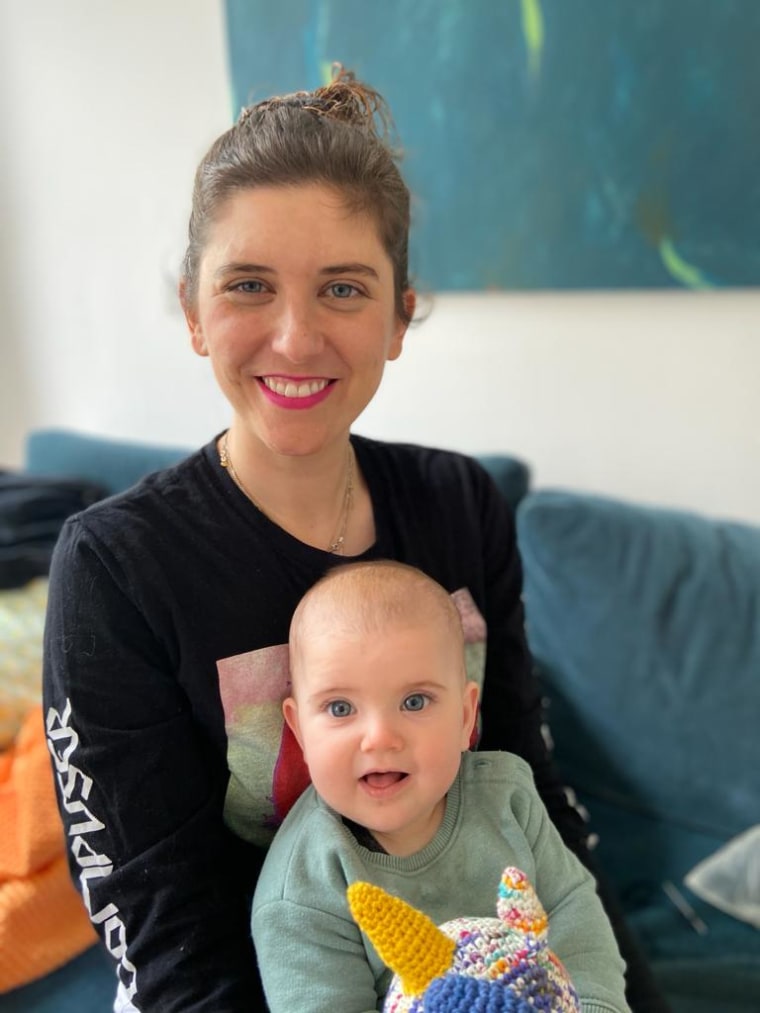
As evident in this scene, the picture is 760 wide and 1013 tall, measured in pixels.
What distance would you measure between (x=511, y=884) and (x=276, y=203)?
0.64 metres

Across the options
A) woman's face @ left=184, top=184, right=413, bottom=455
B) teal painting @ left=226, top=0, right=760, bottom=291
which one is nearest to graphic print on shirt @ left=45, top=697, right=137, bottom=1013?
woman's face @ left=184, top=184, right=413, bottom=455

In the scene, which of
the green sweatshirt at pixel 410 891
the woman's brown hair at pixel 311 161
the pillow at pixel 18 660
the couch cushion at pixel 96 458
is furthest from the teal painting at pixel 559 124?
the green sweatshirt at pixel 410 891

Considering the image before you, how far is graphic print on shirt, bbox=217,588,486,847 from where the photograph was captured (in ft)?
2.98

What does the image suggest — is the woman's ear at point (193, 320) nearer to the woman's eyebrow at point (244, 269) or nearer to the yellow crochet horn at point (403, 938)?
the woman's eyebrow at point (244, 269)

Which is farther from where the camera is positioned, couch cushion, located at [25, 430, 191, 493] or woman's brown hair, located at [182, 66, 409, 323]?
couch cushion, located at [25, 430, 191, 493]

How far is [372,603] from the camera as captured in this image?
2.77 feet

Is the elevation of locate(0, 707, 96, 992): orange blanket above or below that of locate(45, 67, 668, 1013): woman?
below

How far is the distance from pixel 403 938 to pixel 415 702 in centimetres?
24

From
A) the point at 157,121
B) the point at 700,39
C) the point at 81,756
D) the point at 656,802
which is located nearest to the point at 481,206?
the point at 700,39

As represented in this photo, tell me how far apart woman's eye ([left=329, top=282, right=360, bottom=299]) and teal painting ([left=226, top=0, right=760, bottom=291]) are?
31.3 inches

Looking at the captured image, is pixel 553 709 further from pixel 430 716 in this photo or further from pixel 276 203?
pixel 276 203

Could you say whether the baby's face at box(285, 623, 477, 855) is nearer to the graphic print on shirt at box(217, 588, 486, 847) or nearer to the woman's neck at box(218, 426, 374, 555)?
the graphic print on shirt at box(217, 588, 486, 847)

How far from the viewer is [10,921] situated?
1.27 m

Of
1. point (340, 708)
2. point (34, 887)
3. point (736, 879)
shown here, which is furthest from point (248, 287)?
point (736, 879)
